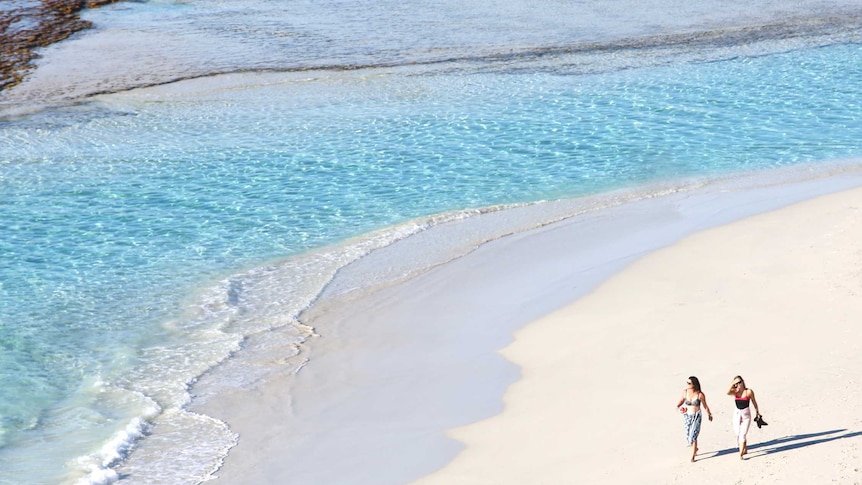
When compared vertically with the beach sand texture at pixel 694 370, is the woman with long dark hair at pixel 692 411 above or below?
above

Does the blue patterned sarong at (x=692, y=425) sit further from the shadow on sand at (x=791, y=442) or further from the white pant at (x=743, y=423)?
the white pant at (x=743, y=423)

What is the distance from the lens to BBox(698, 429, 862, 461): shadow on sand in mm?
11094

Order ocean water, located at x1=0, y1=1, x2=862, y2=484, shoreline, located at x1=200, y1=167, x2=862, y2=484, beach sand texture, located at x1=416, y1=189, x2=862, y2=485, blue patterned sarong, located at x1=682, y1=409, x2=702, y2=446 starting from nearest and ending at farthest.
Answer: blue patterned sarong, located at x1=682, y1=409, x2=702, y2=446 < beach sand texture, located at x1=416, y1=189, x2=862, y2=485 < shoreline, located at x1=200, y1=167, x2=862, y2=484 < ocean water, located at x1=0, y1=1, x2=862, y2=484

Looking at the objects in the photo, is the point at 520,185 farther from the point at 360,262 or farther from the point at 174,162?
the point at 174,162

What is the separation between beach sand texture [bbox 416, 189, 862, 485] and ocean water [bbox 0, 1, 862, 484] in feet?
12.0

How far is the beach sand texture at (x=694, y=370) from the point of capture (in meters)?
11.3

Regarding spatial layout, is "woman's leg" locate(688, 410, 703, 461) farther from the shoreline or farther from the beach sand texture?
the shoreline

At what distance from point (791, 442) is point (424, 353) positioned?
231 inches

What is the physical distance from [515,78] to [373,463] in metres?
20.3

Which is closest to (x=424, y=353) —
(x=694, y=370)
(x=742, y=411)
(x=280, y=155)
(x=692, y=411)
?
(x=694, y=370)

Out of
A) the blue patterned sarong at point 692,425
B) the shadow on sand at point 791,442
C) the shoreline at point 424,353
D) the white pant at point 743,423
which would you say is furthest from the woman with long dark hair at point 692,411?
the shoreline at point 424,353

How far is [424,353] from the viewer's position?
15.5m

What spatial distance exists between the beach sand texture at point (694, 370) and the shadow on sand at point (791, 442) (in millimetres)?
19

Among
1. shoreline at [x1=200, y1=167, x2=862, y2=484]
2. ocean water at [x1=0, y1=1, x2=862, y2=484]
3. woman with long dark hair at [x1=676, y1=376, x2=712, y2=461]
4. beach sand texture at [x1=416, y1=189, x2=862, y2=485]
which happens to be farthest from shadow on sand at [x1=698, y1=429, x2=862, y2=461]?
ocean water at [x1=0, y1=1, x2=862, y2=484]
